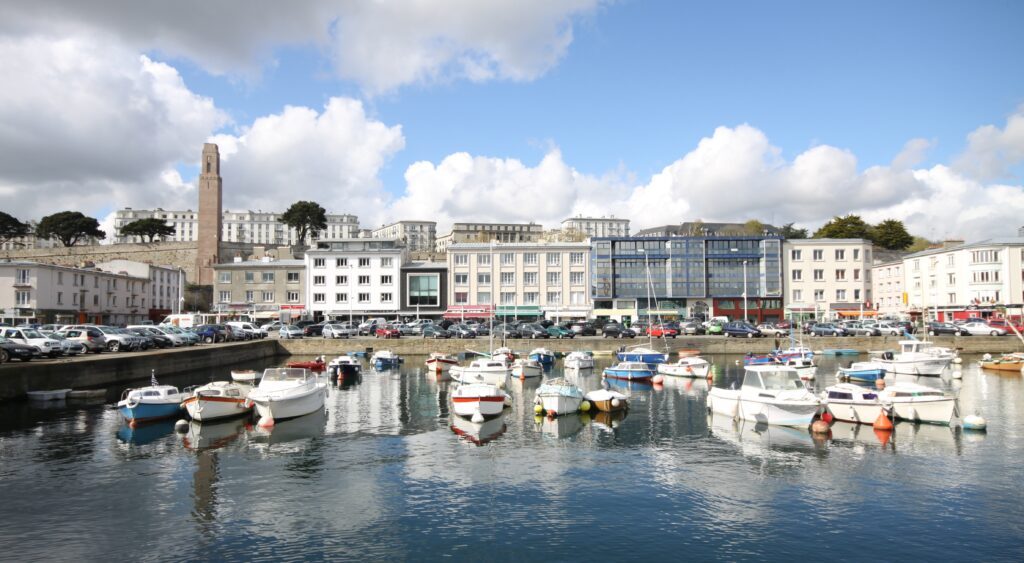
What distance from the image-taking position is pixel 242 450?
2853 centimetres

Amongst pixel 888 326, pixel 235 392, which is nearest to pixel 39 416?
pixel 235 392

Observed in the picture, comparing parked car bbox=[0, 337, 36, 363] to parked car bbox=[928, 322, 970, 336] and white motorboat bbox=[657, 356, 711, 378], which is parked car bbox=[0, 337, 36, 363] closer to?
white motorboat bbox=[657, 356, 711, 378]

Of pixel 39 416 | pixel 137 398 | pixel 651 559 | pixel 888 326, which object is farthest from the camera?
pixel 888 326

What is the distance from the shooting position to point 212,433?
31.8m

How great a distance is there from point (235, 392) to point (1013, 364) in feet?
209

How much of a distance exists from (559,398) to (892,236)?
12281cm

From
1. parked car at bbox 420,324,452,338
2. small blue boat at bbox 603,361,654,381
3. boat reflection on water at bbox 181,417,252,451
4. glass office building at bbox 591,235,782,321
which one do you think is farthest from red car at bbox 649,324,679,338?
boat reflection on water at bbox 181,417,252,451

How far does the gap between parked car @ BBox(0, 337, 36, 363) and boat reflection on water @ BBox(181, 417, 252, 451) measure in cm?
1753

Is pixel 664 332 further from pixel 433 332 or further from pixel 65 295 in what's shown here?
pixel 65 295

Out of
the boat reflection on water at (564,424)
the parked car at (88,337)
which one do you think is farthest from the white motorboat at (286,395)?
the parked car at (88,337)

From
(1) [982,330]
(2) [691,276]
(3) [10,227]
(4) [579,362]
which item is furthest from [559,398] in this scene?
(3) [10,227]

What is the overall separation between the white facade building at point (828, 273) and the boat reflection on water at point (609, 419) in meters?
76.6

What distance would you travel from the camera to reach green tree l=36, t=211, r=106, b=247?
143m

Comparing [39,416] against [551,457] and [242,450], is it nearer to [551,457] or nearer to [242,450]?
[242,450]
